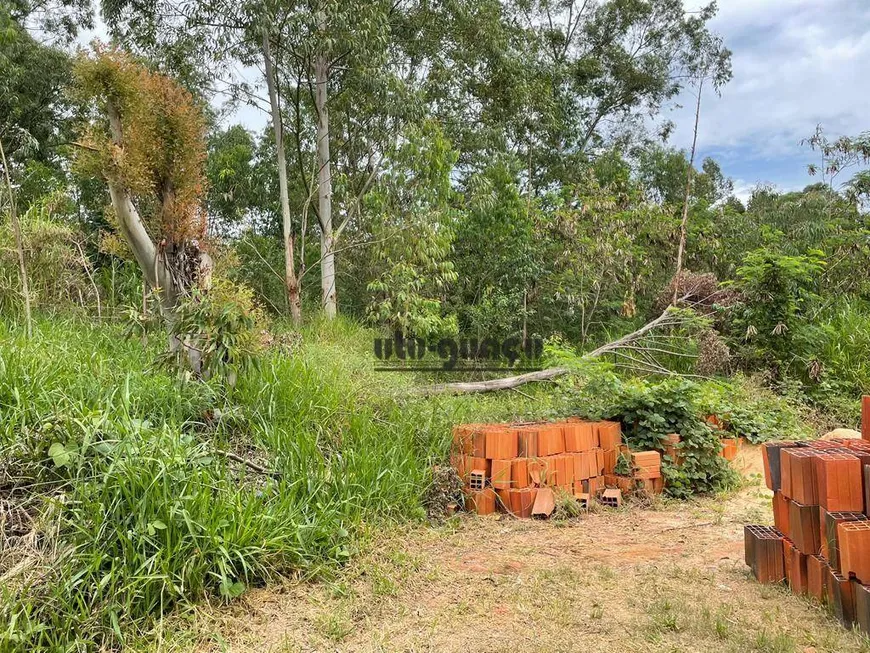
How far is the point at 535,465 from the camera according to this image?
3.41 meters

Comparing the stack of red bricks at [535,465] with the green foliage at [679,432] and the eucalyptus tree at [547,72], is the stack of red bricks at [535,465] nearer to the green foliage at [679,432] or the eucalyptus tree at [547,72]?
the green foliage at [679,432]

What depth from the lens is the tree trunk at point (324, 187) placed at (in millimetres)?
8422

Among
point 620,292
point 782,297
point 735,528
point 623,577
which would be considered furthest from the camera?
point 620,292

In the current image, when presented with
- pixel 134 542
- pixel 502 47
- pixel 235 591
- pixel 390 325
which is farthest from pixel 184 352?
pixel 502 47

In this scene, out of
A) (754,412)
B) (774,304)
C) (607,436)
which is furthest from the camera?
(774,304)

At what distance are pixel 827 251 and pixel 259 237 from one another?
31.3 feet

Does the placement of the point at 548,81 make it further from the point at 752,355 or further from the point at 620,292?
the point at 752,355

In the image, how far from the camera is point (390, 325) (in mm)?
8062

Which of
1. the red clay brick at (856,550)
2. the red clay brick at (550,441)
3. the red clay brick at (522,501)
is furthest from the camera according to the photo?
the red clay brick at (550,441)

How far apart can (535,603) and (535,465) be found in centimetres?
128

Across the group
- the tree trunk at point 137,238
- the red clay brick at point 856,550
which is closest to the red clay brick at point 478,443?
the red clay brick at point 856,550

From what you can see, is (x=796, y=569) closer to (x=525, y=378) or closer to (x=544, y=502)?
(x=544, y=502)

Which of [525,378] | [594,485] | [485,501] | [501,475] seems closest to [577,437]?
[594,485]

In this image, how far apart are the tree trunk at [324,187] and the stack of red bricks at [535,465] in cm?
516
